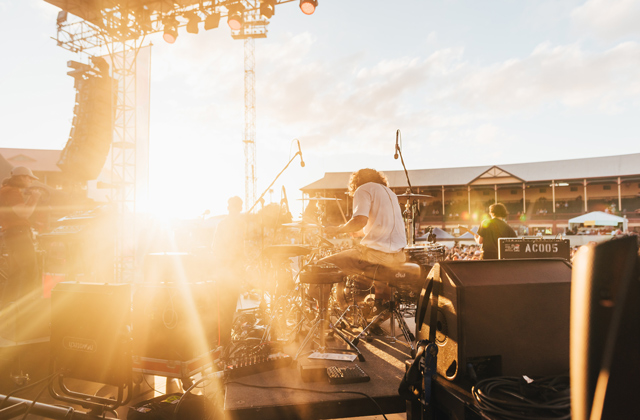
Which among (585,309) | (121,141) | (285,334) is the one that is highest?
(121,141)

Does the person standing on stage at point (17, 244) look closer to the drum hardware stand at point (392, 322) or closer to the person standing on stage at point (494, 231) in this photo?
the drum hardware stand at point (392, 322)

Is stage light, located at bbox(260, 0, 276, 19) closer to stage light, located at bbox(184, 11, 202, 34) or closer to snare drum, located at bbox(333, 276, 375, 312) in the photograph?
stage light, located at bbox(184, 11, 202, 34)

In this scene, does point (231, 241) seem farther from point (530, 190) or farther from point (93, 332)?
point (530, 190)

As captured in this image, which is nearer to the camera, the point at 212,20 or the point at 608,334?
the point at 608,334

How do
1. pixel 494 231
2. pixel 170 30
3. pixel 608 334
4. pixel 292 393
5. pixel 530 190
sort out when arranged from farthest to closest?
pixel 530 190, pixel 170 30, pixel 494 231, pixel 292 393, pixel 608 334

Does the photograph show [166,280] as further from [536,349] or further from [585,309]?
[585,309]

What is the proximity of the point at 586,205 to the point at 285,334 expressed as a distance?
38.3 meters

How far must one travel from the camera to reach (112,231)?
6.44 meters

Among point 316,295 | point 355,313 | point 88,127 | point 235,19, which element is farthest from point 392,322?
point 88,127

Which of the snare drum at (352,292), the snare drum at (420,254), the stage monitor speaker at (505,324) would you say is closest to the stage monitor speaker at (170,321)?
the snare drum at (352,292)

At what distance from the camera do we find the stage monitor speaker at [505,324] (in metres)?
1.99

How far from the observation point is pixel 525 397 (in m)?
1.65

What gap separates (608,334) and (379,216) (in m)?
3.53

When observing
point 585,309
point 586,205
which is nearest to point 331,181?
point 586,205
